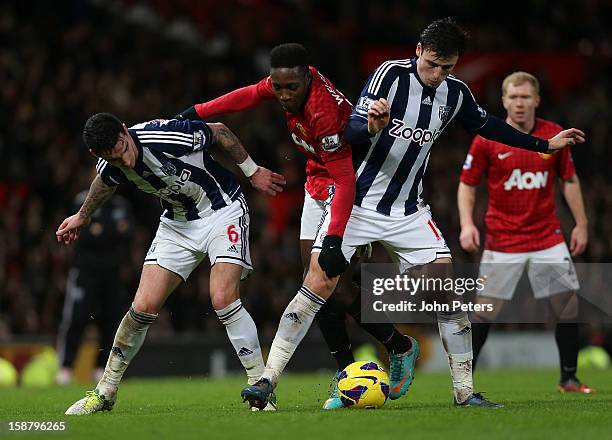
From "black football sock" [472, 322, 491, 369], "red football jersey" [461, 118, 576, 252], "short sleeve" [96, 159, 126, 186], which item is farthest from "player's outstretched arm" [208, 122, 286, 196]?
"black football sock" [472, 322, 491, 369]

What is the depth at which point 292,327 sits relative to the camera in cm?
672

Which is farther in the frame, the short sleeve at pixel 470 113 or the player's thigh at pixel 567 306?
the player's thigh at pixel 567 306

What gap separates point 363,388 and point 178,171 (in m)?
1.78

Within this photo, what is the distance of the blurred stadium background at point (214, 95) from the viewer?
14406mm

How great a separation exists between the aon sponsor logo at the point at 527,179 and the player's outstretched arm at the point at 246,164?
Answer: 2.46 metres

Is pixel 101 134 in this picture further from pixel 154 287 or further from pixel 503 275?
pixel 503 275

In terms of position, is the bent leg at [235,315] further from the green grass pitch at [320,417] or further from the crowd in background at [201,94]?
the crowd in background at [201,94]

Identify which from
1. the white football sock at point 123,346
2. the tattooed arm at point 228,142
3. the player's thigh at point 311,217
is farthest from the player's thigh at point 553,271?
the white football sock at point 123,346

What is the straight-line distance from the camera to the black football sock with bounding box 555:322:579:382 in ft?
29.8

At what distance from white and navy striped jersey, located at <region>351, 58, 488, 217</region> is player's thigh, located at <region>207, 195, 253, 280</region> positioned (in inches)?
32.1

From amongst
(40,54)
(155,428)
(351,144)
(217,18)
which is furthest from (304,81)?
(217,18)

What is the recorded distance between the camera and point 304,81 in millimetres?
6711

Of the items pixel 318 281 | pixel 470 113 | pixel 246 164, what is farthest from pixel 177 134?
pixel 470 113

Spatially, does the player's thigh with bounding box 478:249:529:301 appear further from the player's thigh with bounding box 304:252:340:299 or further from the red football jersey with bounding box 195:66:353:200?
the player's thigh with bounding box 304:252:340:299
